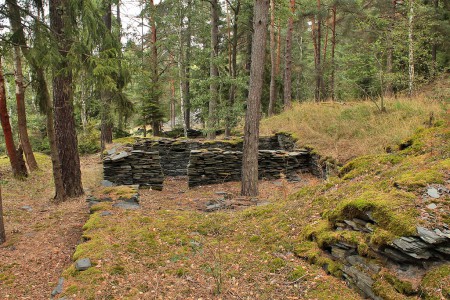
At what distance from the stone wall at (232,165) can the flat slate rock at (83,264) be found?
6317 millimetres

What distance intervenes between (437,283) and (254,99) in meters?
5.52

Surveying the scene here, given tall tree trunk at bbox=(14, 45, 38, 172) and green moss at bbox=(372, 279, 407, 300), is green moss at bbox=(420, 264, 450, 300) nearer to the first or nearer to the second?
green moss at bbox=(372, 279, 407, 300)

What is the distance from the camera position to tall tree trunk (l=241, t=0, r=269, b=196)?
7012mm

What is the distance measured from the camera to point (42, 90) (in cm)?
611

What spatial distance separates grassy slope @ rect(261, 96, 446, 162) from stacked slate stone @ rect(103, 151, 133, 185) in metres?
6.11

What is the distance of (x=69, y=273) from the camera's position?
335 centimetres

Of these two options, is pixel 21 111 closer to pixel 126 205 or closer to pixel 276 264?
pixel 126 205

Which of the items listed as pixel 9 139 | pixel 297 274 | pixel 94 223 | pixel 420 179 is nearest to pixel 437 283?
pixel 297 274

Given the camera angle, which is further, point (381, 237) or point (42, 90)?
point (42, 90)

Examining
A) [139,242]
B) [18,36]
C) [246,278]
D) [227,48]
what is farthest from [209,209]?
[227,48]

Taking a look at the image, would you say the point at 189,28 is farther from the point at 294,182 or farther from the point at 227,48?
the point at 294,182

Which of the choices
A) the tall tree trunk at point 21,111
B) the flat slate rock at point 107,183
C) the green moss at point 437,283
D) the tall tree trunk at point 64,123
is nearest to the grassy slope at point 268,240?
the green moss at point 437,283

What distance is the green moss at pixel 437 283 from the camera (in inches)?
92.6

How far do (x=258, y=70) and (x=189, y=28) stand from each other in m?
12.0
